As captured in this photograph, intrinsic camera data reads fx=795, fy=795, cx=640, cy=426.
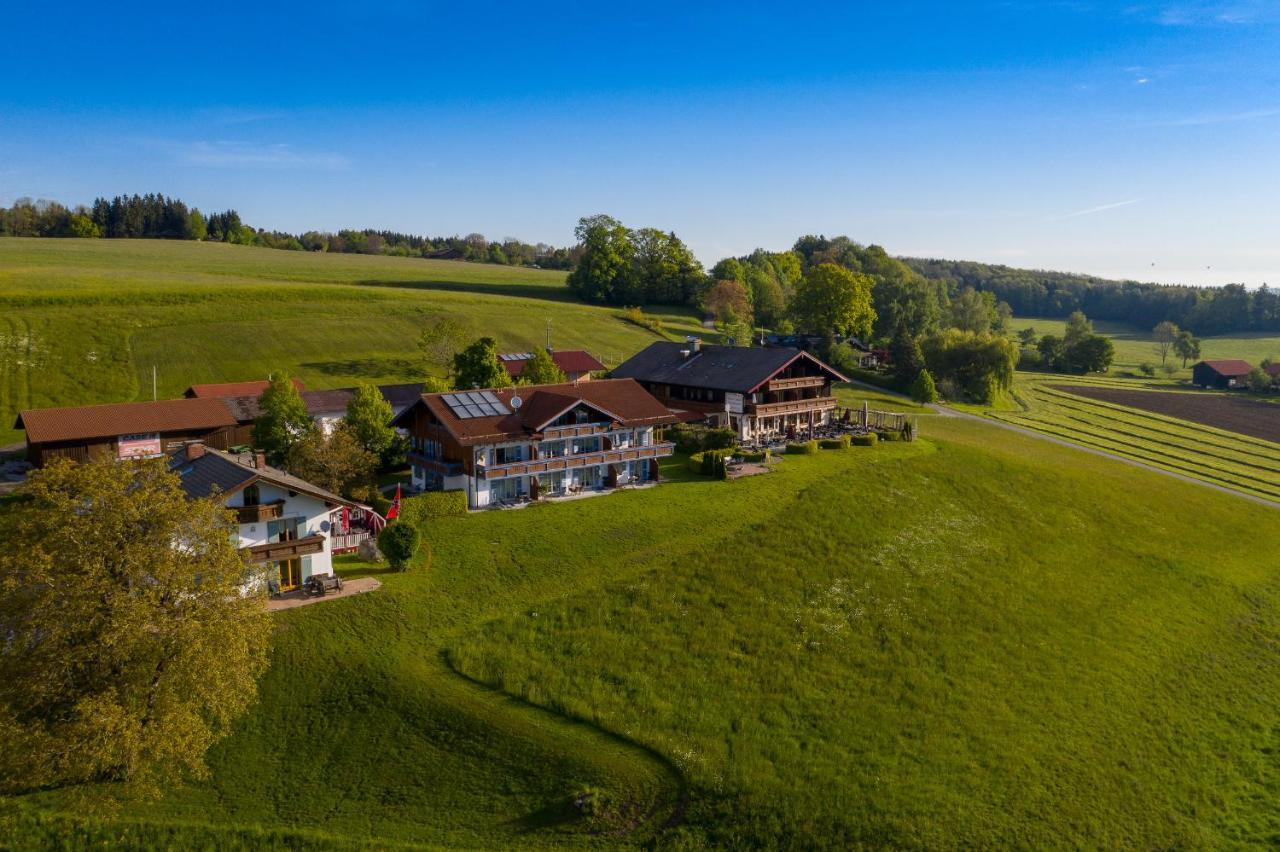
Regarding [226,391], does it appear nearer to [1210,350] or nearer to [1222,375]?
[1222,375]

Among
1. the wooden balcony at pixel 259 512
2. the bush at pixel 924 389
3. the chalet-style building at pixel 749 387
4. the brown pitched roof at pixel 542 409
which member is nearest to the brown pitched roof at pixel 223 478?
the wooden balcony at pixel 259 512

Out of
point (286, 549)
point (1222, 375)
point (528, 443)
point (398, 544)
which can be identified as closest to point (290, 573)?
point (286, 549)

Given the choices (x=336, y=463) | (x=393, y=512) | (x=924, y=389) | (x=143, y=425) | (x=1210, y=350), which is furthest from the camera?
(x=1210, y=350)

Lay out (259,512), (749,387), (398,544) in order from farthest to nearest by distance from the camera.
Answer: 1. (749,387)
2. (398,544)
3. (259,512)

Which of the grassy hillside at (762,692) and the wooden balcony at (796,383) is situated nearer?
the grassy hillside at (762,692)

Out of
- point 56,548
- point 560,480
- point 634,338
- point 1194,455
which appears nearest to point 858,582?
point 560,480

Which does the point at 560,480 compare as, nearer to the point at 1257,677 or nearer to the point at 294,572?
the point at 294,572

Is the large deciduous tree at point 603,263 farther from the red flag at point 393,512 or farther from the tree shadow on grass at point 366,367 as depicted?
the red flag at point 393,512
